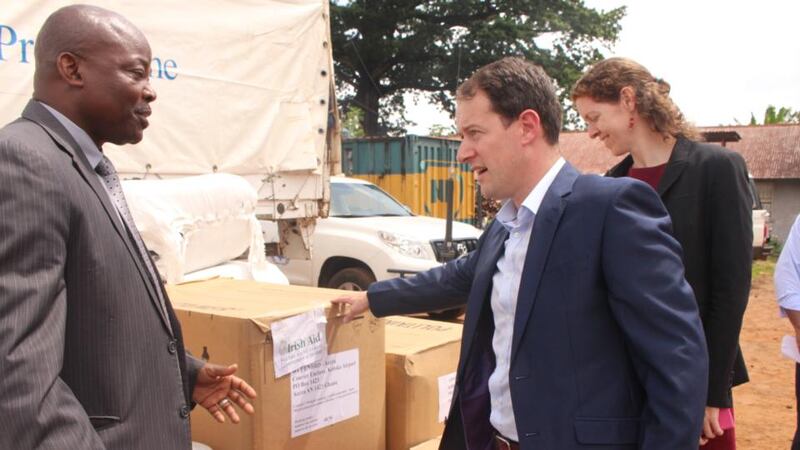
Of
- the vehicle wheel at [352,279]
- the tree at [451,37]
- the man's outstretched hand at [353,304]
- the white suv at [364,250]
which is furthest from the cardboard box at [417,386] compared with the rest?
the tree at [451,37]

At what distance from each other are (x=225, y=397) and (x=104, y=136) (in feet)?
2.34

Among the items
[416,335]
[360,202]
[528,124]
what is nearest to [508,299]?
[528,124]

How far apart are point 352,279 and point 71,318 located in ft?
19.4

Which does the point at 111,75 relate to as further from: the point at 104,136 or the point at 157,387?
the point at 157,387

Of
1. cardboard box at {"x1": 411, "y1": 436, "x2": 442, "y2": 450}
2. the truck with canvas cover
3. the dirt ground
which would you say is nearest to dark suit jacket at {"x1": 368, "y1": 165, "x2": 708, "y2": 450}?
cardboard box at {"x1": 411, "y1": 436, "x2": 442, "y2": 450}

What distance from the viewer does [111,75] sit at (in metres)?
1.36

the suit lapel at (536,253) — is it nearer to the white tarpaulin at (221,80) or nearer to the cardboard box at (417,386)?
the cardboard box at (417,386)

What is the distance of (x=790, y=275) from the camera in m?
2.76

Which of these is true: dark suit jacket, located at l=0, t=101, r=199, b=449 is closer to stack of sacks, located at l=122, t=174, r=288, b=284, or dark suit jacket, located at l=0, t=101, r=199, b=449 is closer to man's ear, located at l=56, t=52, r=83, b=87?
man's ear, located at l=56, t=52, r=83, b=87

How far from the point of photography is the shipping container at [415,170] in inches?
472

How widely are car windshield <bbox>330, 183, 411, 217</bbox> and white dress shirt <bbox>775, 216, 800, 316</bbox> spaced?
17.2 ft

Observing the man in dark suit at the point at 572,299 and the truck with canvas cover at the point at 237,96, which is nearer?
the man in dark suit at the point at 572,299

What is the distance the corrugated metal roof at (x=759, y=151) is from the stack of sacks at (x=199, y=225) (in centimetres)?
2131

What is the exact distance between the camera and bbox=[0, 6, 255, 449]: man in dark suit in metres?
1.05
